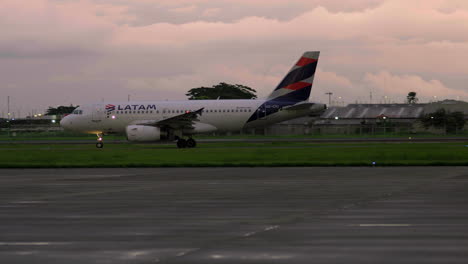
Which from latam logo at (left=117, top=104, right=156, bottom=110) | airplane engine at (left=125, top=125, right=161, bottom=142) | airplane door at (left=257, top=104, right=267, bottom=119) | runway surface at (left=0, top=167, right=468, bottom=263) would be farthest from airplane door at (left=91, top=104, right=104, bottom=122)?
runway surface at (left=0, top=167, right=468, bottom=263)

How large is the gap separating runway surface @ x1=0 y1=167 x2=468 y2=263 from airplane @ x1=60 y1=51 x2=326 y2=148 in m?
26.5

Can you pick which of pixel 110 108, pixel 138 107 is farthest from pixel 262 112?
pixel 110 108

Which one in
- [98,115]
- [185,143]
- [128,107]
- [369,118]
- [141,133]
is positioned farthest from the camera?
[369,118]

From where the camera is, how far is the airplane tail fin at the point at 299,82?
1970 inches

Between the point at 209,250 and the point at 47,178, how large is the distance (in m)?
15.0

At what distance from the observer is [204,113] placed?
48812 millimetres

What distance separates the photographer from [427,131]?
91.2 m

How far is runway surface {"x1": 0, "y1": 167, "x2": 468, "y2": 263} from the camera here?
8641 mm

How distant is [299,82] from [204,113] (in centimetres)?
803

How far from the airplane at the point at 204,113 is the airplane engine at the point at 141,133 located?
0.32 m

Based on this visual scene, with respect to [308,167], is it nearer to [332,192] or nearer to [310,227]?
[332,192]

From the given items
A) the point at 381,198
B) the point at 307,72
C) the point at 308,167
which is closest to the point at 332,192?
the point at 381,198

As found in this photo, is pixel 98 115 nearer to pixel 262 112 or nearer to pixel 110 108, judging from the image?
pixel 110 108

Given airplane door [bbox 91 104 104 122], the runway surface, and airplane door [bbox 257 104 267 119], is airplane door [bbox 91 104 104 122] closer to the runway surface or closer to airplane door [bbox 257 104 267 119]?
airplane door [bbox 257 104 267 119]
